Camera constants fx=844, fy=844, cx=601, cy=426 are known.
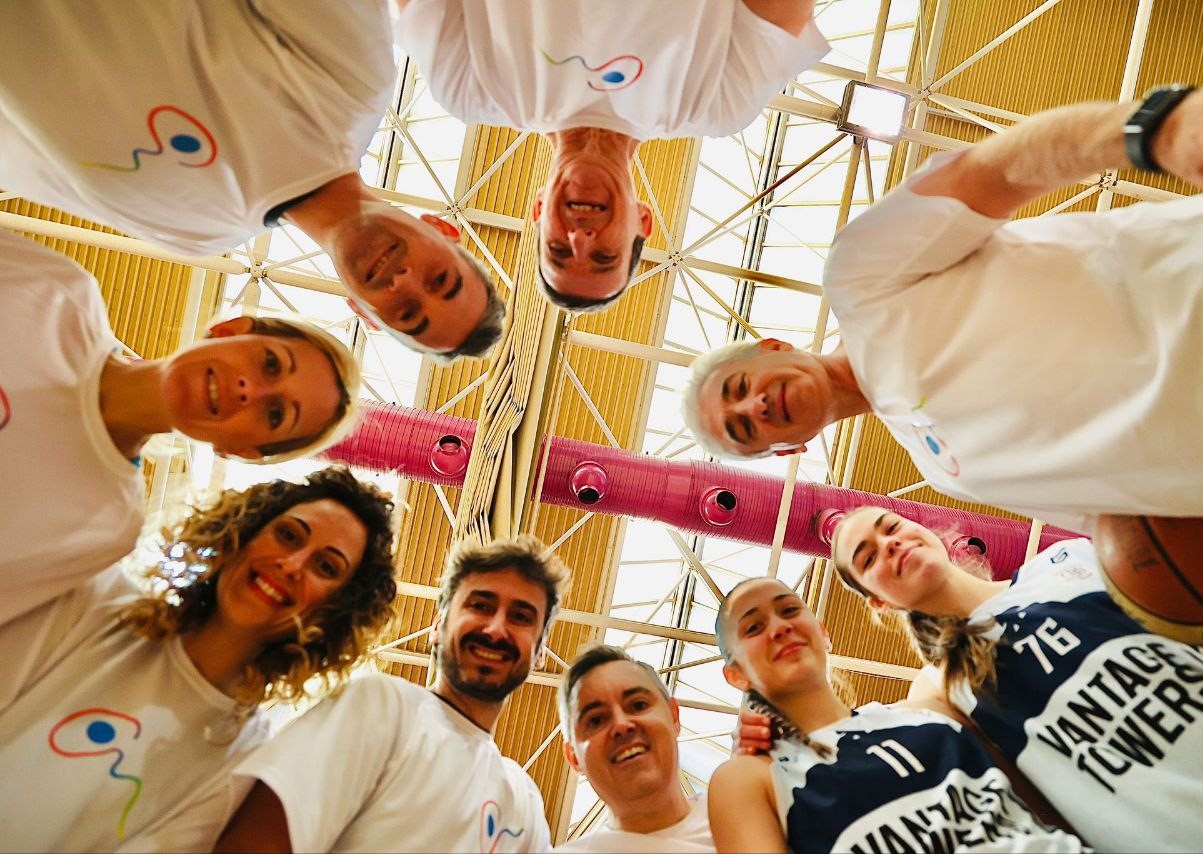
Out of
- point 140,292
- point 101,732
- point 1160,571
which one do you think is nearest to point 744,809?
point 1160,571

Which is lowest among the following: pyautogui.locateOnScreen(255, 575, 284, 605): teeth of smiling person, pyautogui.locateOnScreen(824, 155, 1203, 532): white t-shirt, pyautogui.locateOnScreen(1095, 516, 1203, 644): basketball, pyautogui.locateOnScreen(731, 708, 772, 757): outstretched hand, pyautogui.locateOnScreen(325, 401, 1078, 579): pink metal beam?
pyautogui.locateOnScreen(731, 708, 772, 757): outstretched hand

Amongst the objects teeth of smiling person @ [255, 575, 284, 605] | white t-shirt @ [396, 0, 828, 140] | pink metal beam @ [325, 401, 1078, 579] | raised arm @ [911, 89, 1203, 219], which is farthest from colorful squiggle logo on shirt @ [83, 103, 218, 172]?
pink metal beam @ [325, 401, 1078, 579]

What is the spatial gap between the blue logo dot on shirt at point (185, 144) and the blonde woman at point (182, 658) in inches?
55.4

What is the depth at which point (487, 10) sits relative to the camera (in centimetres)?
341

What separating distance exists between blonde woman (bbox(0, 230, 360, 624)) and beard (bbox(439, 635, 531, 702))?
3.56ft

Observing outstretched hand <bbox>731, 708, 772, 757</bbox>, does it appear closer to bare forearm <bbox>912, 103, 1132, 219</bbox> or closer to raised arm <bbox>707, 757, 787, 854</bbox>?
raised arm <bbox>707, 757, 787, 854</bbox>

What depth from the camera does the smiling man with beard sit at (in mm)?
2596

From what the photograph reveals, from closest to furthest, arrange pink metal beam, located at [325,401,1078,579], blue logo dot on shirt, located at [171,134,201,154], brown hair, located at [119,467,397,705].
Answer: blue logo dot on shirt, located at [171,134,201,154]
brown hair, located at [119,467,397,705]
pink metal beam, located at [325,401,1078,579]

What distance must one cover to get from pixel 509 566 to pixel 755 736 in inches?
49.7

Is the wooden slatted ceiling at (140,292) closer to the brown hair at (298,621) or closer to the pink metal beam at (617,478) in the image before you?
the pink metal beam at (617,478)

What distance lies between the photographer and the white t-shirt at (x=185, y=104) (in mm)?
2662

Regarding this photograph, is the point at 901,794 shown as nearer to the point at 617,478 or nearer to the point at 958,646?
the point at 958,646

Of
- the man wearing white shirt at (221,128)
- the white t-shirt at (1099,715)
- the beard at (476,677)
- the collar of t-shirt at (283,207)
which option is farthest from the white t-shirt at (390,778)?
the white t-shirt at (1099,715)

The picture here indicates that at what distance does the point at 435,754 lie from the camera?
306 cm
